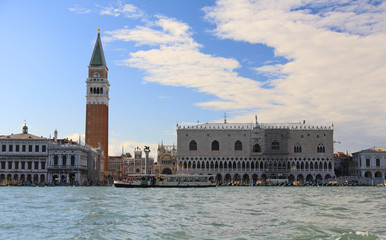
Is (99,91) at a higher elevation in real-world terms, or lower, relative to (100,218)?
higher

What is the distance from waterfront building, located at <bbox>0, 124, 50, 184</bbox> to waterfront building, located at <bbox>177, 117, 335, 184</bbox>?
78.8 feet

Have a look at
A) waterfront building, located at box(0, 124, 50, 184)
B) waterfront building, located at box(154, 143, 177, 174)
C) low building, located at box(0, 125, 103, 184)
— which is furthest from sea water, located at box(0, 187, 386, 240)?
waterfront building, located at box(154, 143, 177, 174)

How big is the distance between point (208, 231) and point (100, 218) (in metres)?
6.41

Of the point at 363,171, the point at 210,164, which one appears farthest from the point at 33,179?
the point at 363,171

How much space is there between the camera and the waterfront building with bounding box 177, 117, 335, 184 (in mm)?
93125

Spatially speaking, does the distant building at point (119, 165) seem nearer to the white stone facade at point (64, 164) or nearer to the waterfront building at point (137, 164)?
the waterfront building at point (137, 164)

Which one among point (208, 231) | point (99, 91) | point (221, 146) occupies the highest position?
point (99, 91)

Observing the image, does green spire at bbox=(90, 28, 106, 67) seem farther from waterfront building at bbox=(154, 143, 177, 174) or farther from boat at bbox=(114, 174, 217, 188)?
boat at bbox=(114, 174, 217, 188)

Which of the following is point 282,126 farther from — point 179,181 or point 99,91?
point 99,91

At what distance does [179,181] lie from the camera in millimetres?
74250

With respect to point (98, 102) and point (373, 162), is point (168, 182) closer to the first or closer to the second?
point (98, 102)

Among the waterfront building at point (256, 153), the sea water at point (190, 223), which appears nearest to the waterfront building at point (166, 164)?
the waterfront building at point (256, 153)

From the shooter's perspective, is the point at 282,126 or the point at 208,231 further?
the point at 282,126

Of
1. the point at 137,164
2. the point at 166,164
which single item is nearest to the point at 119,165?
the point at 137,164
